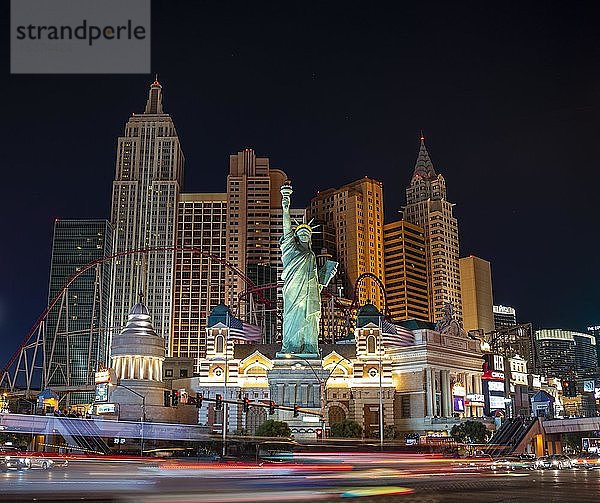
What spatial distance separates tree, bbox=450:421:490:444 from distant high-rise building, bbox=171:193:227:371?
95995 mm

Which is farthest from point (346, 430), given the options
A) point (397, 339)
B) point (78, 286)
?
point (78, 286)

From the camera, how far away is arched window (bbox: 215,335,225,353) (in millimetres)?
112762

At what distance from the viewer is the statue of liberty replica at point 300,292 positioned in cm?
10744

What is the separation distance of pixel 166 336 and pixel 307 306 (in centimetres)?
8115

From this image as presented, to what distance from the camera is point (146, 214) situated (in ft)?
619

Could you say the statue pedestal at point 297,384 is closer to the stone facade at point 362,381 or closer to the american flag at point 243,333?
the stone facade at point 362,381

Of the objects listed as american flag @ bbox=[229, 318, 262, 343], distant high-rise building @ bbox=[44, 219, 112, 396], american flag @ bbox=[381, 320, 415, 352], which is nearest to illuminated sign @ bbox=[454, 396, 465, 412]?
american flag @ bbox=[381, 320, 415, 352]

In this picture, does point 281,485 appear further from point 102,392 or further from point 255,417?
point 255,417

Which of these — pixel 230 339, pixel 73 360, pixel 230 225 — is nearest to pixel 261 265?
pixel 230 225

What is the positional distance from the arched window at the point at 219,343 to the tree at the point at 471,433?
3725cm

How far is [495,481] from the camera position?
41812 mm

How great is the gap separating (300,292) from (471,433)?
1219 inches

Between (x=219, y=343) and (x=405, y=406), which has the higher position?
(x=219, y=343)

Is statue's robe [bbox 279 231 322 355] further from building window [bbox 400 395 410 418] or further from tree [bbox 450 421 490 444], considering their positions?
tree [bbox 450 421 490 444]
